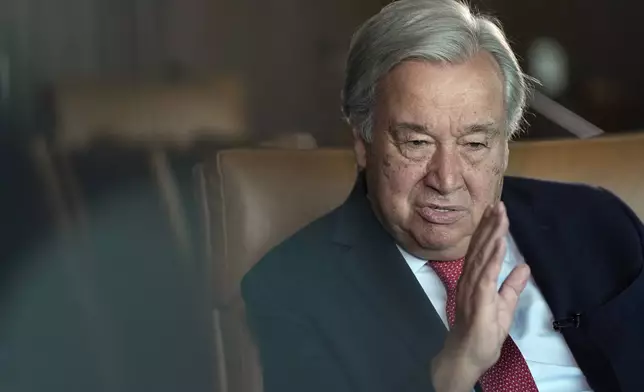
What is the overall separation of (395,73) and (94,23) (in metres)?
0.38

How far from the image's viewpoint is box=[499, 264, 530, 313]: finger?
3.22ft

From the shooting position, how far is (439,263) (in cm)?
113

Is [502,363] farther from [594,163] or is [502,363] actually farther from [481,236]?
[594,163]

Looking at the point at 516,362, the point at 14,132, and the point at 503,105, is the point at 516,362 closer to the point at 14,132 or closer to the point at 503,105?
the point at 503,105

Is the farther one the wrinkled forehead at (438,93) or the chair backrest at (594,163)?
the chair backrest at (594,163)

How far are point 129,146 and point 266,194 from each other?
226mm

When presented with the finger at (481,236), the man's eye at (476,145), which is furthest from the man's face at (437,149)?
the finger at (481,236)

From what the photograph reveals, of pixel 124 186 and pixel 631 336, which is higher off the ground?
pixel 124 186

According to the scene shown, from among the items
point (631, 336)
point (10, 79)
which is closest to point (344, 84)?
point (10, 79)

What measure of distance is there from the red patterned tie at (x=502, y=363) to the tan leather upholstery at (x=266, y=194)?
19cm

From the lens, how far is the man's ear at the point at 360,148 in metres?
1.09

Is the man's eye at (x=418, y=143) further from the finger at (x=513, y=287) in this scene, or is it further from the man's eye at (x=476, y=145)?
the finger at (x=513, y=287)

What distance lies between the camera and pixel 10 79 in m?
0.97

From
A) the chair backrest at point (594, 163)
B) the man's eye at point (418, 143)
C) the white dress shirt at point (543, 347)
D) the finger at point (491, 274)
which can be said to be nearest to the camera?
the finger at point (491, 274)
